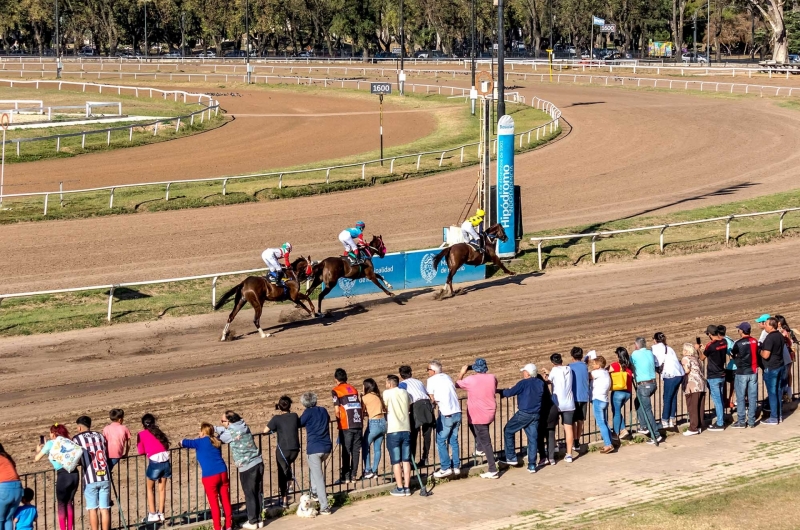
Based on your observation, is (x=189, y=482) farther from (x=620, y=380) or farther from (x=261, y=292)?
(x=261, y=292)

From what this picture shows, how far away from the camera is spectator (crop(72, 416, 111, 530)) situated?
10.4 metres

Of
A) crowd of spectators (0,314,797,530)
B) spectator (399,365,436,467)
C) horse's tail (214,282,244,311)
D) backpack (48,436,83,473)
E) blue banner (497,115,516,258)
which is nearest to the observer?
backpack (48,436,83,473)

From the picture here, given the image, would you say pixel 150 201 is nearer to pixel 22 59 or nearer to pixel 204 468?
pixel 204 468

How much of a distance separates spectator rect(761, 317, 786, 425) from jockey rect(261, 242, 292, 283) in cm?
817

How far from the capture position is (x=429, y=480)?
40.0 ft

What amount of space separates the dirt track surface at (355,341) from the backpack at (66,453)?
2.79 meters

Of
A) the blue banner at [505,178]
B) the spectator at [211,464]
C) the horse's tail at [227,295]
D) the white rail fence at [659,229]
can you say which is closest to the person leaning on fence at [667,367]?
the spectator at [211,464]

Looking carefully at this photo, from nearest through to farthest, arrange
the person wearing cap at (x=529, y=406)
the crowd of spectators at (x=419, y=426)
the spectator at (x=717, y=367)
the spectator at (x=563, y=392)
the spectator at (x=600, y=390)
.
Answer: the crowd of spectators at (x=419, y=426) → the person wearing cap at (x=529, y=406) → the spectator at (x=563, y=392) → the spectator at (x=600, y=390) → the spectator at (x=717, y=367)

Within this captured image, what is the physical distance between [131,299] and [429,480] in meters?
10.3

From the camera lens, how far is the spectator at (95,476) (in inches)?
411

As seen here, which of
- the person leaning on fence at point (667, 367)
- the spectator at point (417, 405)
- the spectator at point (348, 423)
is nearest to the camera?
the spectator at point (348, 423)

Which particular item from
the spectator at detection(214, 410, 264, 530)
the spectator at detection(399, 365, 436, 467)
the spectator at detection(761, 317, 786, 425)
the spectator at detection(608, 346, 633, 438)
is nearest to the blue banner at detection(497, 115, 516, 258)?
the spectator at detection(761, 317, 786, 425)

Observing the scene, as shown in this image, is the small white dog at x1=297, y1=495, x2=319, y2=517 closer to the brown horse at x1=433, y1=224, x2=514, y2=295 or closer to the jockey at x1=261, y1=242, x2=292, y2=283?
the jockey at x1=261, y1=242, x2=292, y2=283

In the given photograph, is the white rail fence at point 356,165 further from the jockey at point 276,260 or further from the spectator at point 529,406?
the spectator at point 529,406
